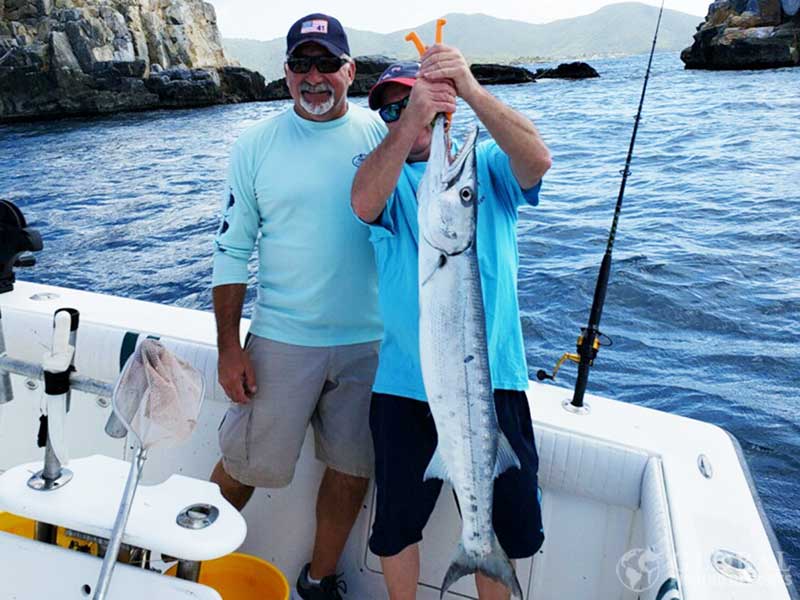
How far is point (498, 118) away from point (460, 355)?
74 centimetres

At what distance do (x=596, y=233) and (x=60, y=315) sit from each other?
8803 mm

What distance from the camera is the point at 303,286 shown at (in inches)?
109

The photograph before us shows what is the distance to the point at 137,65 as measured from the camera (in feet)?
151

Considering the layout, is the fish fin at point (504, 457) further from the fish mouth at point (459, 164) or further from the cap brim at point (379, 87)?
the cap brim at point (379, 87)

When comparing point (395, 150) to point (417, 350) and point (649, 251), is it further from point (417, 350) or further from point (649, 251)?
point (649, 251)

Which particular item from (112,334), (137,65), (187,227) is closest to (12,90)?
(137,65)

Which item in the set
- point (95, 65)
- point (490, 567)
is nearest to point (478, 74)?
point (95, 65)

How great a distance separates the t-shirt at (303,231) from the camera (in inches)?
106

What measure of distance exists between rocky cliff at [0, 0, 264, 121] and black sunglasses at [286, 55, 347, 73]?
151 feet

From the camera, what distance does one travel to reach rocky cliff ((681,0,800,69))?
158 feet

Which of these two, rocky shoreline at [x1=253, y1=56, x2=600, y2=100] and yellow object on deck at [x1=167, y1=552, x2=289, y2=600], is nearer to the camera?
yellow object on deck at [x1=167, y1=552, x2=289, y2=600]

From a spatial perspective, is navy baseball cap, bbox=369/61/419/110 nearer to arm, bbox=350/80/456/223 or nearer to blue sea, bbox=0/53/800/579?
arm, bbox=350/80/456/223

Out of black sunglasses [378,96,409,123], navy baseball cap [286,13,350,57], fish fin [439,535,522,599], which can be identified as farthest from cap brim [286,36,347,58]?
fish fin [439,535,522,599]

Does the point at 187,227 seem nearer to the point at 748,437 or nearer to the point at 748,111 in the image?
the point at 748,437
